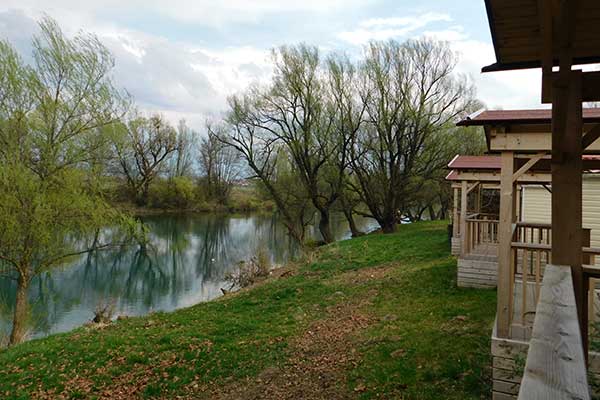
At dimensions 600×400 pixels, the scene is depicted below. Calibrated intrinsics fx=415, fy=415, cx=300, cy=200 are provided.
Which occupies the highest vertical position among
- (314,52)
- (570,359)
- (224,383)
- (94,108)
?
(314,52)

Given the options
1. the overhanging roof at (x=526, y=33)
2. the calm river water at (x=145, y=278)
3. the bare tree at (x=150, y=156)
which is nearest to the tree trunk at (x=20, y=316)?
the calm river water at (x=145, y=278)

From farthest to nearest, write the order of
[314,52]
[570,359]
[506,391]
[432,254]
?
[314,52], [432,254], [506,391], [570,359]

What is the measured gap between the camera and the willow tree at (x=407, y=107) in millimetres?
21578

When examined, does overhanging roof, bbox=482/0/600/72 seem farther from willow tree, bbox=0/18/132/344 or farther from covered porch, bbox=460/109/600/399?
willow tree, bbox=0/18/132/344

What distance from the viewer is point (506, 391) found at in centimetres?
372

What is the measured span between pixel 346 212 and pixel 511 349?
69.0 feet

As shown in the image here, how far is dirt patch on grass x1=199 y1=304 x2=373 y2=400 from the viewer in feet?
15.4

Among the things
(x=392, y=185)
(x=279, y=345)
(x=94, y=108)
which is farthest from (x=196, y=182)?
(x=279, y=345)

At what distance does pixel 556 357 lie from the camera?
0.99 metres

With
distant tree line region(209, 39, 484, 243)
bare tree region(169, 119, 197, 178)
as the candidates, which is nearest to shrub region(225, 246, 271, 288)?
distant tree line region(209, 39, 484, 243)

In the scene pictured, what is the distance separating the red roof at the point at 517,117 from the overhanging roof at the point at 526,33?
1.29 m

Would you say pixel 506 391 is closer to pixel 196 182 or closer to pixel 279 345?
pixel 279 345

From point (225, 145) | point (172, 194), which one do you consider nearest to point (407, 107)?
point (225, 145)

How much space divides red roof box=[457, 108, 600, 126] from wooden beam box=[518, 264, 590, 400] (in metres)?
3.37
